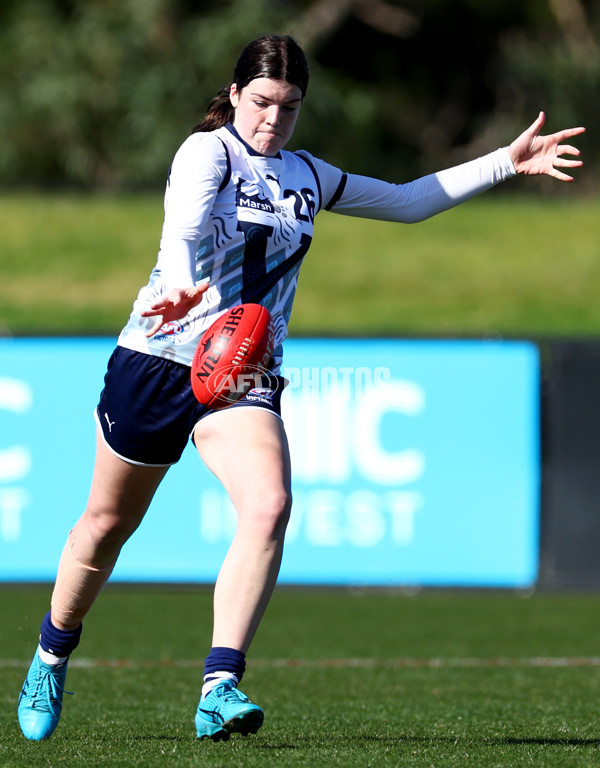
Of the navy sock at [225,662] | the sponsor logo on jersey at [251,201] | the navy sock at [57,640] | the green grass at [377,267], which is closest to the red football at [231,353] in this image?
the sponsor logo on jersey at [251,201]

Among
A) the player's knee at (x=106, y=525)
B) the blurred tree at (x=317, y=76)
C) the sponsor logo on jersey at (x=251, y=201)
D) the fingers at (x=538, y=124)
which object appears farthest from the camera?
the blurred tree at (x=317, y=76)

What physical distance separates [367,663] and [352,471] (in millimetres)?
2420

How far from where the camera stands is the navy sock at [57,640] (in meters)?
4.19

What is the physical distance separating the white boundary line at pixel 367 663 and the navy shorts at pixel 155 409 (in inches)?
99.5

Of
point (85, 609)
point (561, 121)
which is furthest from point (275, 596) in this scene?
point (561, 121)

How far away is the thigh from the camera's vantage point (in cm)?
372

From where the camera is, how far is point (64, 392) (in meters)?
9.05

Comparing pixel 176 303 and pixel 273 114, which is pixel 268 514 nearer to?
pixel 176 303

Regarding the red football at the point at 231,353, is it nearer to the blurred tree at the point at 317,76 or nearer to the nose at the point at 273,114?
the nose at the point at 273,114

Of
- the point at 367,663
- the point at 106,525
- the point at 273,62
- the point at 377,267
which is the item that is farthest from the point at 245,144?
the point at 377,267

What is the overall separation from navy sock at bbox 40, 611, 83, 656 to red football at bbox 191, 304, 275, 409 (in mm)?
918

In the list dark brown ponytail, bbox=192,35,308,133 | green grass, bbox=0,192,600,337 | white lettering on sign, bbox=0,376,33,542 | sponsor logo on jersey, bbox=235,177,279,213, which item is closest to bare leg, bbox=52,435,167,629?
sponsor logo on jersey, bbox=235,177,279,213

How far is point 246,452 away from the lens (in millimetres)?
3760

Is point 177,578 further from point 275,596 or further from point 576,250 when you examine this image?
point 576,250
